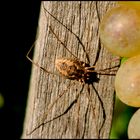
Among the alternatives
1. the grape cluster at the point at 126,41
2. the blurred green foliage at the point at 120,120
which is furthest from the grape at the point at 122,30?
the blurred green foliage at the point at 120,120

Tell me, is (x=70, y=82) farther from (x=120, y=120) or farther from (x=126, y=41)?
(x=120, y=120)

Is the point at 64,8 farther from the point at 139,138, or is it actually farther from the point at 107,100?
the point at 139,138

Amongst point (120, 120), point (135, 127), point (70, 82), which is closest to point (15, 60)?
point (120, 120)

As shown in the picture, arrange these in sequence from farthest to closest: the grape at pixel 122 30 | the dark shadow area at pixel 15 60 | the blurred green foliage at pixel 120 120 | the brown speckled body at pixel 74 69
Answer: the dark shadow area at pixel 15 60
the blurred green foliage at pixel 120 120
the brown speckled body at pixel 74 69
the grape at pixel 122 30

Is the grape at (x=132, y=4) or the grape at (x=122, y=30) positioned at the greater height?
the grape at (x=132, y=4)

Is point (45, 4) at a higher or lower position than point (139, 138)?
higher

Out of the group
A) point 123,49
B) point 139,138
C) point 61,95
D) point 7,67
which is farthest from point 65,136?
point 7,67

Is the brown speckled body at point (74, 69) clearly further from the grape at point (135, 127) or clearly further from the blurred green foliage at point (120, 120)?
the blurred green foliage at point (120, 120)
